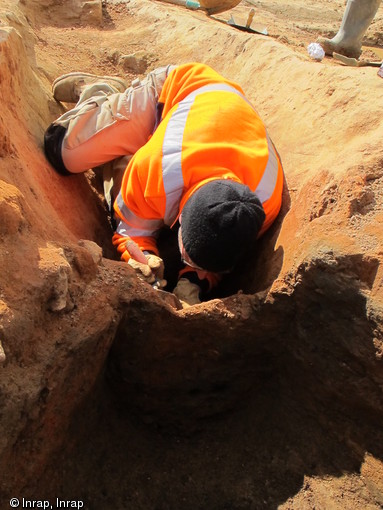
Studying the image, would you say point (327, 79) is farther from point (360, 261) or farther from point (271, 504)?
point (271, 504)

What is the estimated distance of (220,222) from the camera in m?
1.83

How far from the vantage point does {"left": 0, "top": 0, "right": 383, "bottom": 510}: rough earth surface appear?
153cm

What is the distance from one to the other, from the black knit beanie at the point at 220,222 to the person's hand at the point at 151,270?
0.18m

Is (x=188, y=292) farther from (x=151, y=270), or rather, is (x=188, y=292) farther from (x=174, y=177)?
(x=174, y=177)

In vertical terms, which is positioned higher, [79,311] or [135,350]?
[79,311]

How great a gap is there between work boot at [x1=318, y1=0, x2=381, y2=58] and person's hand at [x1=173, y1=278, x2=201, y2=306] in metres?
3.20

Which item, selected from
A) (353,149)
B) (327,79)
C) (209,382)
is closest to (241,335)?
(209,382)

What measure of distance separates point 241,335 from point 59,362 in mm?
683

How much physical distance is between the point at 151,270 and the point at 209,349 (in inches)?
14.7

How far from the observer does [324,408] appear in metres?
1.91

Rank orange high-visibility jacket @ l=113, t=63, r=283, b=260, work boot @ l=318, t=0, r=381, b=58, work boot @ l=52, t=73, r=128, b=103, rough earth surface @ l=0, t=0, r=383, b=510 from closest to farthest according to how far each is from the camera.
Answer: rough earth surface @ l=0, t=0, r=383, b=510, orange high-visibility jacket @ l=113, t=63, r=283, b=260, work boot @ l=52, t=73, r=128, b=103, work boot @ l=318, t=0, r=381, b=58

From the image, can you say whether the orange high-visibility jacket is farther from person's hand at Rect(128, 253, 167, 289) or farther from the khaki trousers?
the khaki trousers

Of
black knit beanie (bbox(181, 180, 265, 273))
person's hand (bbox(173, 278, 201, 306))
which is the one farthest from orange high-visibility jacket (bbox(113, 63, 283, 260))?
person's hand (bbox(173, 278, 201, 306))

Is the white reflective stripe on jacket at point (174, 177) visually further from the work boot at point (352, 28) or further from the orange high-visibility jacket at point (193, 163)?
the work boot at point (352, 28)
